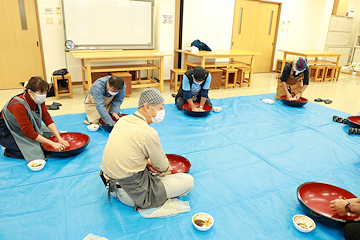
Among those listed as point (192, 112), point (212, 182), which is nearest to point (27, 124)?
point (212, 182)

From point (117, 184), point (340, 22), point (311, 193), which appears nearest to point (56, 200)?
point (117, 184)

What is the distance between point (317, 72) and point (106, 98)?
6142 millimetres

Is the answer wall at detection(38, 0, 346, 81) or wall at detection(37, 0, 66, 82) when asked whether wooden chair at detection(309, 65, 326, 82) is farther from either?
wall at detection(37, 0, 66, 82)

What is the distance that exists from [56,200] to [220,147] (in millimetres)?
1788

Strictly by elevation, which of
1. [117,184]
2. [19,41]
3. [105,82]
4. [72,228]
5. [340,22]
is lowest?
[72,228]

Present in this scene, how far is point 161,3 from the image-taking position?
566cm

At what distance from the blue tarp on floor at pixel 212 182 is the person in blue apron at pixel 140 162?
162 mm

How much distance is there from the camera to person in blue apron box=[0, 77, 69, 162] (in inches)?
91.6

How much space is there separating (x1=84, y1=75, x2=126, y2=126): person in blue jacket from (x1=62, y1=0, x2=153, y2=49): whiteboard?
2289 mm

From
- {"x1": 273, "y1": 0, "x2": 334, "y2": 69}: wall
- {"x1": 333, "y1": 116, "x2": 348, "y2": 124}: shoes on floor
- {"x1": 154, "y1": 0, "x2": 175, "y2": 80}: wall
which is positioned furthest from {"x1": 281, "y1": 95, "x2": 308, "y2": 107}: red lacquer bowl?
{"x1": 273, "y1": 0, "x2": 334, "y2": 69}: wall

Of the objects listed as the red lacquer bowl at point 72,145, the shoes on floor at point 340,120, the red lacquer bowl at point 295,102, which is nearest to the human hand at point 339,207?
the red lacquer bowl at point 72,145

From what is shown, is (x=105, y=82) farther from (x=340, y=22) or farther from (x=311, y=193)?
(x=340, y=22)

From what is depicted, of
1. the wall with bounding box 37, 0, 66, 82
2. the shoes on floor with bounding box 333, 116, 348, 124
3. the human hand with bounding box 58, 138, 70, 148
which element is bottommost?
the shoes on floor with bounding box 333, 116, 348, 124

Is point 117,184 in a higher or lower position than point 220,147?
higher
